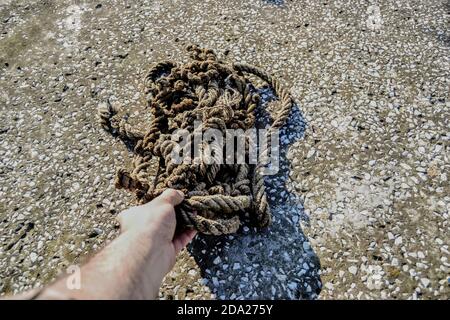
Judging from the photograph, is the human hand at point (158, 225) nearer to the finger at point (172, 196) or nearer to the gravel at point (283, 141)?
the finger at point (172, 196)

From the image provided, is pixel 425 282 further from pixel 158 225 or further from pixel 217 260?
pixel 158 225

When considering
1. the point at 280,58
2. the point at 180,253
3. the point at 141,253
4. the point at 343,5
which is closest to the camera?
the point at 141,253

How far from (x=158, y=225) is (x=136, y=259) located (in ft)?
0.85

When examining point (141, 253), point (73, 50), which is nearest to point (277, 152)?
point (141, 253)

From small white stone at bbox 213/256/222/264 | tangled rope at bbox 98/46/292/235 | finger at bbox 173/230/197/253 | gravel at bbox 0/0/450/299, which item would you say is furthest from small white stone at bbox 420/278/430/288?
finger at bbox 173/230/197/253

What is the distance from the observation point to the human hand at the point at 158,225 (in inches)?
82.1

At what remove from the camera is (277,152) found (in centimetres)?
301

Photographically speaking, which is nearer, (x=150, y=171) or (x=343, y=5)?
(x=150, y=171)

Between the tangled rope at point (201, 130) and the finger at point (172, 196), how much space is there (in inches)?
1.7

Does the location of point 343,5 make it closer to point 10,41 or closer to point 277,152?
point 277,152

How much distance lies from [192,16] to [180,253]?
2.41 meters

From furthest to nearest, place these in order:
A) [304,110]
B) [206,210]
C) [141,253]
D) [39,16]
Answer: [39,16]
[304,110]
[206,210]
[141,253]

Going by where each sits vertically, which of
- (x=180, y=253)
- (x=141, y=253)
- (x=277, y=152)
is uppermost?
(x=141, y=253)

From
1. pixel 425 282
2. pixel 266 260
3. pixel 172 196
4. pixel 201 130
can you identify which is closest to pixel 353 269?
pixel 425 282
